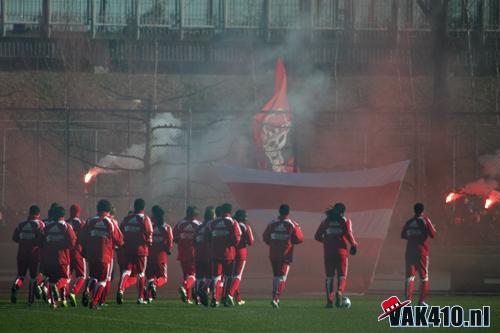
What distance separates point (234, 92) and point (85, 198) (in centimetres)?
1366

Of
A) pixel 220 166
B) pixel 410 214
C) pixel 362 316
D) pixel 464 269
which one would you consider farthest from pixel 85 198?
pixel 362 316

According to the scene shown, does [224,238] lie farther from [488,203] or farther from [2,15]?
[2,15]

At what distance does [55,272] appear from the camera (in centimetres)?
2369

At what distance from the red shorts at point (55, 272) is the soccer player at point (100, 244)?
25.2 inches

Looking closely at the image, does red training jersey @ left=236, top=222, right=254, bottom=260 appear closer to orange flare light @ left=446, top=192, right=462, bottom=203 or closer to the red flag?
the red flag

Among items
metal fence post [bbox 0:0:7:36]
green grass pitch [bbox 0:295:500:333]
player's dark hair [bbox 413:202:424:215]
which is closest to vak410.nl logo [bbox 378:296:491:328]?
green grass pitch [bbox 0:295:500:333]

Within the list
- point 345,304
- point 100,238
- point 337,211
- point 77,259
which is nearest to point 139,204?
point 100,238

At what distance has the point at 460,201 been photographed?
37219 millimetres

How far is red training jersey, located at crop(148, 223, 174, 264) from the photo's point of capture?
82.9 feet

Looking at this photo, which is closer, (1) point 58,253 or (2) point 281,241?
(1) point 58,253

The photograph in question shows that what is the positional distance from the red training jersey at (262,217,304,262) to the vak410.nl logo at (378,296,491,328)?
7.04ft

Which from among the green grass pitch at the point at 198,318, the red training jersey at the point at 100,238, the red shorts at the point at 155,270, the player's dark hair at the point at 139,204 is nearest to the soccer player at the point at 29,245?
the green grass pitch at the point at 198,318

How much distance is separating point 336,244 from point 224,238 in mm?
2292

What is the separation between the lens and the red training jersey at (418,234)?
24500mm
